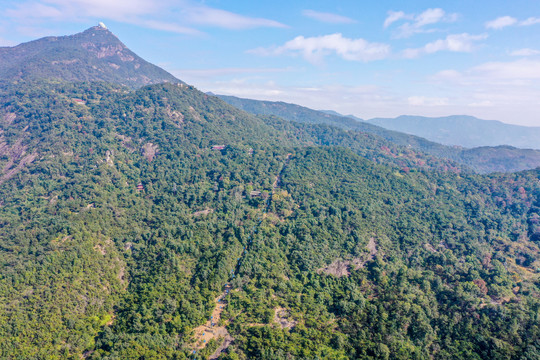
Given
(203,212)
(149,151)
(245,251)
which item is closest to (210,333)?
(245,251)

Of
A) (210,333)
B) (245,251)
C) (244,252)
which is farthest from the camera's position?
(245,251)

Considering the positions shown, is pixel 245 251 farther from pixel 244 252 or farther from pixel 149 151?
pixel 149 151

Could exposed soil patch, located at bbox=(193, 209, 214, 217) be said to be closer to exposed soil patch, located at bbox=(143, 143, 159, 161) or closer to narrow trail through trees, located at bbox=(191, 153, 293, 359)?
narrow trail through trees, located at bbox=(191, 153, 293, 359)

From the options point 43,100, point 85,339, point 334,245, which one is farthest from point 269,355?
point 43,100

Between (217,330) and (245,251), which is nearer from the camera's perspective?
(217,330)

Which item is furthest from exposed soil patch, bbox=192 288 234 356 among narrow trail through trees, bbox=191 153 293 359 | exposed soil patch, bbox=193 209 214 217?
exposed soil patch, bbox=193 209 214 217

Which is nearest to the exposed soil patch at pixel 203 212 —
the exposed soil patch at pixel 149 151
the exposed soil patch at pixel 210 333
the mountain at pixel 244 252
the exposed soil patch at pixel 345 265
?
the mountain at pixel 244 252
